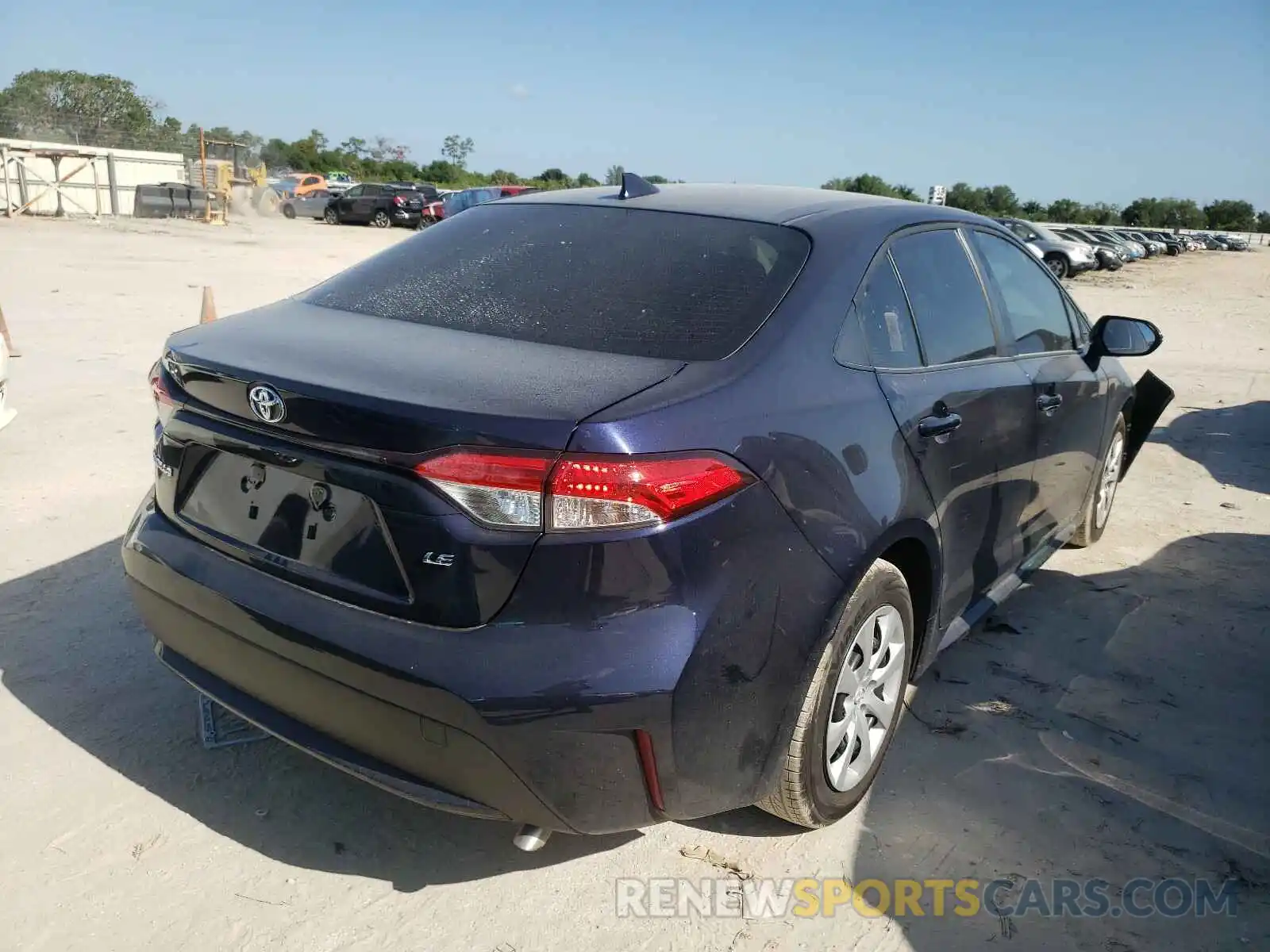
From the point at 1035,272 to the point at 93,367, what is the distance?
23.5ft

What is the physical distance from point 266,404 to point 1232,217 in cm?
12838

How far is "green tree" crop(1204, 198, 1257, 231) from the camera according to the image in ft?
355

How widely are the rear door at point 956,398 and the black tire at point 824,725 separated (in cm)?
38

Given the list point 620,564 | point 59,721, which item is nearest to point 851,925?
point 620,564

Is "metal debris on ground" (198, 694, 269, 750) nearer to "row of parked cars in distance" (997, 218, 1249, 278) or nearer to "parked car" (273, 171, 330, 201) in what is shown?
"row of parked cars in distance" (997, 218, 1249, 278)

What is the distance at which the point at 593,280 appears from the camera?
2.73 metres

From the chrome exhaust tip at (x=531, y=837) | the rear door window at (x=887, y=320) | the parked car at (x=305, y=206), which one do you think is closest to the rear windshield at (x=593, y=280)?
the rear door window at (x=887, y=320)

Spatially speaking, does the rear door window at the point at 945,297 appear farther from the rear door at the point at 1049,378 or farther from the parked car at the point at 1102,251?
the parked car at the point at 1102,251

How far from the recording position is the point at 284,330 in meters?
2.56

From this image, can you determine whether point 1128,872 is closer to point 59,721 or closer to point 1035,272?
point 1035,272

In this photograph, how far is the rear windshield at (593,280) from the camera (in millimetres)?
2459

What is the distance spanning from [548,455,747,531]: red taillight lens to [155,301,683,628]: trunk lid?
66 millimetres

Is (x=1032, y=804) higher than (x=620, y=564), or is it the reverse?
(x=620, y=564)

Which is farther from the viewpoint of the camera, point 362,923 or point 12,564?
point 12,564
